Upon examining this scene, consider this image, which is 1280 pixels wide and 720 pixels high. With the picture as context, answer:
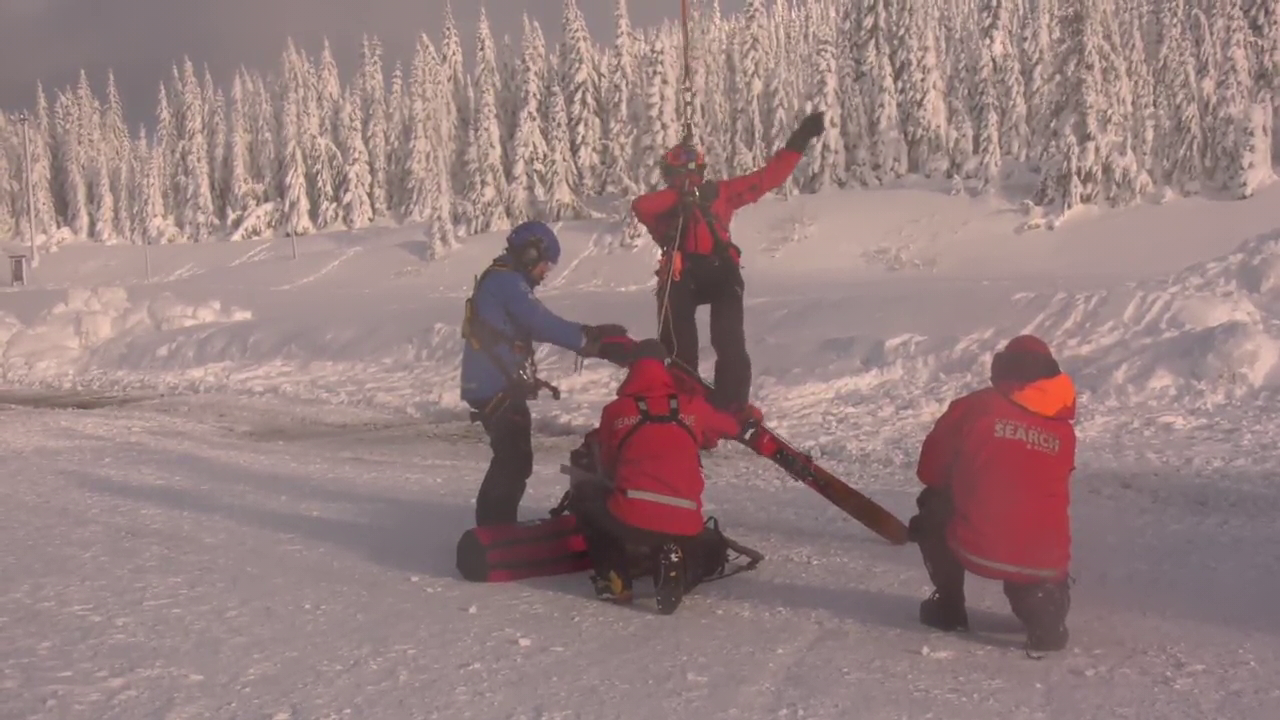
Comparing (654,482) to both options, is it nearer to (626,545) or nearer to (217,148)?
(626,545)

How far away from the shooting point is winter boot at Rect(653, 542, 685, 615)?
5.02 m

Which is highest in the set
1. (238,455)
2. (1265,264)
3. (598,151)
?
(598,151)

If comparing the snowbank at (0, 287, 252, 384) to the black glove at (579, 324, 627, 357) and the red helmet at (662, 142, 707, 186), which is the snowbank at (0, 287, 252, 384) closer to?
the red helmet at (662, 142, 707, 186)

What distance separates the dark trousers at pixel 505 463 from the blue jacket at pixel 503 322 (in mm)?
132

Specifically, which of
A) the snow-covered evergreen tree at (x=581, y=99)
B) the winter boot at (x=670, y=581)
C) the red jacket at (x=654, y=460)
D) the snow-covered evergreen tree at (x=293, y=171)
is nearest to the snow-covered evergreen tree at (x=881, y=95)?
the snow-covered evergreen tree at (x=581, y=99)

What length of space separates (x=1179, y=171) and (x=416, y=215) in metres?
48.8

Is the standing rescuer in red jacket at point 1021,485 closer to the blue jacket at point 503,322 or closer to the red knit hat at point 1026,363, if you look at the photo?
the red knit hat at point 1026,363

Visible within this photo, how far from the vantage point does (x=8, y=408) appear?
44.4 feet

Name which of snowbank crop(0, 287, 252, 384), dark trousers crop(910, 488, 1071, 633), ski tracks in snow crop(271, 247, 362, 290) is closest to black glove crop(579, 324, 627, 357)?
dark trousers crop(910, 488, 1071, 633)

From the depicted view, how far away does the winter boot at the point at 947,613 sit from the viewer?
4664 millimetres

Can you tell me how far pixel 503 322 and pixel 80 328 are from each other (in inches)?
635

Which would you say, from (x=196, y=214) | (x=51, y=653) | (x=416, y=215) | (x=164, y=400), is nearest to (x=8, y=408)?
(x=164, y=400)

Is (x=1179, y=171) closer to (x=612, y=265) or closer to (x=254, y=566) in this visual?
(x=612, y=265)

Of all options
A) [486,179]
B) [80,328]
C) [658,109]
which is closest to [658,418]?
[80,328]
